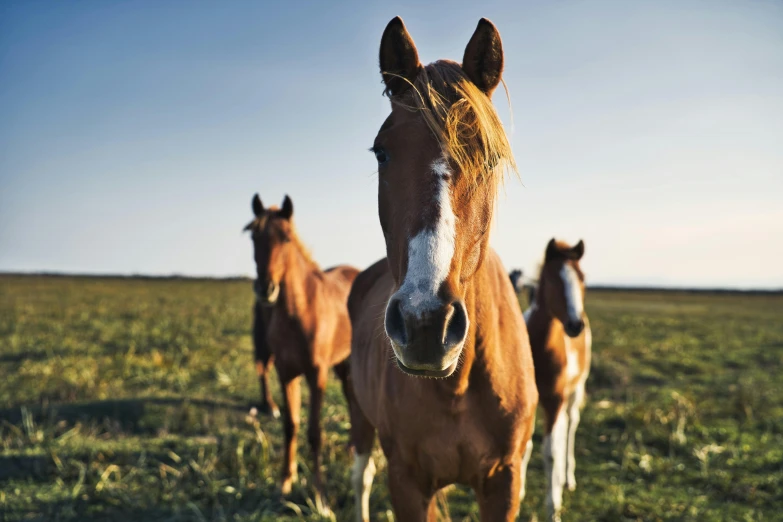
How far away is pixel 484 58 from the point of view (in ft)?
6.71

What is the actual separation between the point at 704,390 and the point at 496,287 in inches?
383

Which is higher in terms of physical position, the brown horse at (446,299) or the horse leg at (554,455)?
the brown horse at (446,299)

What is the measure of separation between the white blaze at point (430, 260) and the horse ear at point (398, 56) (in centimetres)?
70

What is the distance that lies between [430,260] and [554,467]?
3.74 m

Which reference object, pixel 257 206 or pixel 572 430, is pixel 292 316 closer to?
pixel 257 206

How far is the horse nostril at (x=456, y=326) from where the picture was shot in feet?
4.81

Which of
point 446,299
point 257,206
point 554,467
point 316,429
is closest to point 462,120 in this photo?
point 446,299

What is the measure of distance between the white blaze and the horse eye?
39 cm

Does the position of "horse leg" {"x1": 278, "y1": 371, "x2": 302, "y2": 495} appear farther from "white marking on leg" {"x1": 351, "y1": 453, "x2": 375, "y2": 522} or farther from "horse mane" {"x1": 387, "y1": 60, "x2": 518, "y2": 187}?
"horse mane" {"x1": 387, "y1": 60, "x2": 518, "y2": 187}

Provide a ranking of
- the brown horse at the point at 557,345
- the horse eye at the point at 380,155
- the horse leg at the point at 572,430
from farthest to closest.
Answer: the horse leg at the point at 572,430, the brown horse at the point at 557,345, the horse eye at the point at 380,155

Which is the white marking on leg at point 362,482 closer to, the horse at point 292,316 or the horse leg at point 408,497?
the horse at point 292,316

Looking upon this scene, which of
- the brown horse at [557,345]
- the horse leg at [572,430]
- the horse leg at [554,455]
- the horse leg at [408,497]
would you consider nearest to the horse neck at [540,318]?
the brown horse at [557,345]

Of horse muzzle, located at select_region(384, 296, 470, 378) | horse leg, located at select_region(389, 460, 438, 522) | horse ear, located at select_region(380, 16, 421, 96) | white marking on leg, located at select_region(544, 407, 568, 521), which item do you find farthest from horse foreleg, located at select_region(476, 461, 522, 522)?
white marking on leg, located at select_region(544, 407, 568, 521)

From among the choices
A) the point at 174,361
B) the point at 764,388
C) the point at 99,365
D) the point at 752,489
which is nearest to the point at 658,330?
the point at 764,388
